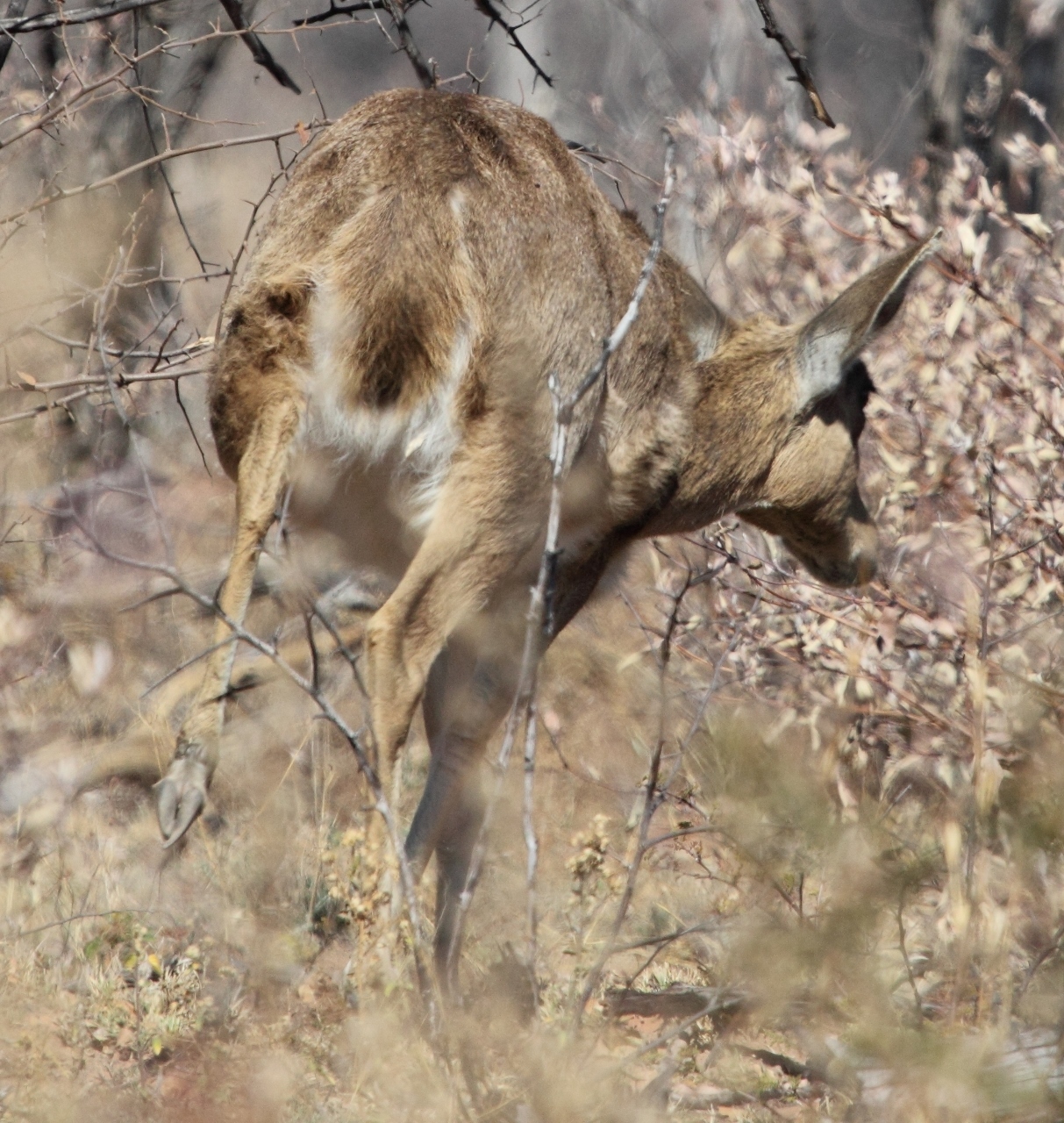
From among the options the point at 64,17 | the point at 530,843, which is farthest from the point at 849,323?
the point at 64,17

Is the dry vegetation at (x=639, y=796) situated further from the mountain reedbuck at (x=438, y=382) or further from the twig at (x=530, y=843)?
the mountain reedbuck at (x=438, y=382)

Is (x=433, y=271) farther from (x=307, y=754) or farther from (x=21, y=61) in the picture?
(x=21, y=61)

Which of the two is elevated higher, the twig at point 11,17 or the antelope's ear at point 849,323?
the twig at point 11,17

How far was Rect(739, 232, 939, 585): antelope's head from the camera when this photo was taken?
4785 mm

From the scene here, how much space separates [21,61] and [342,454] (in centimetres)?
552

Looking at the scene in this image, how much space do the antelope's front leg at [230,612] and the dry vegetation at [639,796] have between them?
16 cm

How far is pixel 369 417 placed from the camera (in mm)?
3766

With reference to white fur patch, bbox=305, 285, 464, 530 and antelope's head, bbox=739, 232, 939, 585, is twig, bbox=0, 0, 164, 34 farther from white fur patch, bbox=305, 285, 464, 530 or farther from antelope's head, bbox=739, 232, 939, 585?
antelope's head, bbox=739, 232, 939, 585

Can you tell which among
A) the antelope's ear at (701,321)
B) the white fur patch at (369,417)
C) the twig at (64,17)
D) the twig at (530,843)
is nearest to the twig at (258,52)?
the twig at (64,17)

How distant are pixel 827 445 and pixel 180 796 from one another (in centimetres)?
296

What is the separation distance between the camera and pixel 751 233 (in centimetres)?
612

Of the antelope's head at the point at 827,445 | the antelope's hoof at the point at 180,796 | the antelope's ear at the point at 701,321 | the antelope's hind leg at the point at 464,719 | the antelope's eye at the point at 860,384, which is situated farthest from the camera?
the antelope's eye at the point at 860,384

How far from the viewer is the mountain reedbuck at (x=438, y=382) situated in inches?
146

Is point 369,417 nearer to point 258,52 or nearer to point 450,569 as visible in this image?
point 450,569
